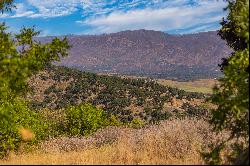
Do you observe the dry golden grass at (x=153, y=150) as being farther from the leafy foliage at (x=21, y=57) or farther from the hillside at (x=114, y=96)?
the hillside at (x=114, y=96)

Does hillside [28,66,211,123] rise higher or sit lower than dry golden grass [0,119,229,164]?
lower

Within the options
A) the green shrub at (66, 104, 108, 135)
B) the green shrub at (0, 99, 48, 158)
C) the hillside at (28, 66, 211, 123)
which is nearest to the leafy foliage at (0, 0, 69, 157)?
the green shrub at (0, 99, 48, 158)

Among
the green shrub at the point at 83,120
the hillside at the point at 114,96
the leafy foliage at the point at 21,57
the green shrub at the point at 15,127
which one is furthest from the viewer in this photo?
the hillside at the point at 114,96

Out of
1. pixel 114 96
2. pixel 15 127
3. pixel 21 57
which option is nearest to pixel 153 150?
pixel 21 57

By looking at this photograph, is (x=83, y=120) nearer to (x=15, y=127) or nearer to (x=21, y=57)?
(x=15, y=127)

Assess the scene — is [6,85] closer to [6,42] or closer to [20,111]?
[6,42]

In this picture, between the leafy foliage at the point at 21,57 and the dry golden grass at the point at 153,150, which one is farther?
the dry golden grass at the point at 153,150

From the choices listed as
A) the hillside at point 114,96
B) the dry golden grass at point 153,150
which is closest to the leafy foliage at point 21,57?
the dry golden grass at point 153,150

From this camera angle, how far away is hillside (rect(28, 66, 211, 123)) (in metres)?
91.9

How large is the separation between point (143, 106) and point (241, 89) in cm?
8753

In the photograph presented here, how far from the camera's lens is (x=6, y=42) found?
14008mm

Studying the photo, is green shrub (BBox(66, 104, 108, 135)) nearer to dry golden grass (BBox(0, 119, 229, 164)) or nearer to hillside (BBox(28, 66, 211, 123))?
dry golden grass (BBox(0, 119, 229, 164))

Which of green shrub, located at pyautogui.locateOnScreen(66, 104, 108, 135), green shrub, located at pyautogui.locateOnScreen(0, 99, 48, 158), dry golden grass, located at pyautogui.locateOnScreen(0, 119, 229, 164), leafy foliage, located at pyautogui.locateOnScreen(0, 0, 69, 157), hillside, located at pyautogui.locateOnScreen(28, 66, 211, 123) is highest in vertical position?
leafy foliage, located at pyautogui.locateOnScreen(0, 0, 69, 157)

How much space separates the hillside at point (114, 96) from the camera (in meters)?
91.9
